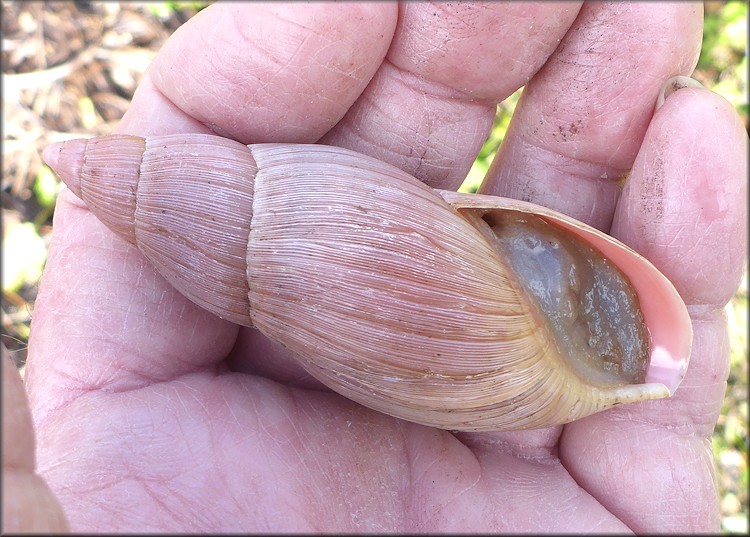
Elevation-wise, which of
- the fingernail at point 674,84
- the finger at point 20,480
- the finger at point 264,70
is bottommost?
the finger at point 20,480

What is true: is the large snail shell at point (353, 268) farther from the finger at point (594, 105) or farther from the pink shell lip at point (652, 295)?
the finger at point (594, 105)

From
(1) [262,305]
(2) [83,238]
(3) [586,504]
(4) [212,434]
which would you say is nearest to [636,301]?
(3) [586,504]

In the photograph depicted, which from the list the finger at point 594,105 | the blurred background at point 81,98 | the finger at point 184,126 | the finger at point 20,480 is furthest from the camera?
the blurred background at point 81,98

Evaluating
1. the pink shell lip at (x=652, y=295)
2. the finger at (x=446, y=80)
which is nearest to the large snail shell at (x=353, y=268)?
the pink shell lip at (x=652, y=295)

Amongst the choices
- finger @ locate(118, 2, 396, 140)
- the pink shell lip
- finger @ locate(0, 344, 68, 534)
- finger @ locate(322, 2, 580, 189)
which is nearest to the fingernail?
finger @ locate(322, 2, 580, 189)

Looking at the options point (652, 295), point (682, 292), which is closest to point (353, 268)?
point (652, 295)

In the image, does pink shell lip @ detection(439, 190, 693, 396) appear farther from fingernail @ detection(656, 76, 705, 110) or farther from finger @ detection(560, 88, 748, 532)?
fingernail @ detection(656, 76, 705, 110)

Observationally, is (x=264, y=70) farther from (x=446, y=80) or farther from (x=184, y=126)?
(x=446, y=80)
